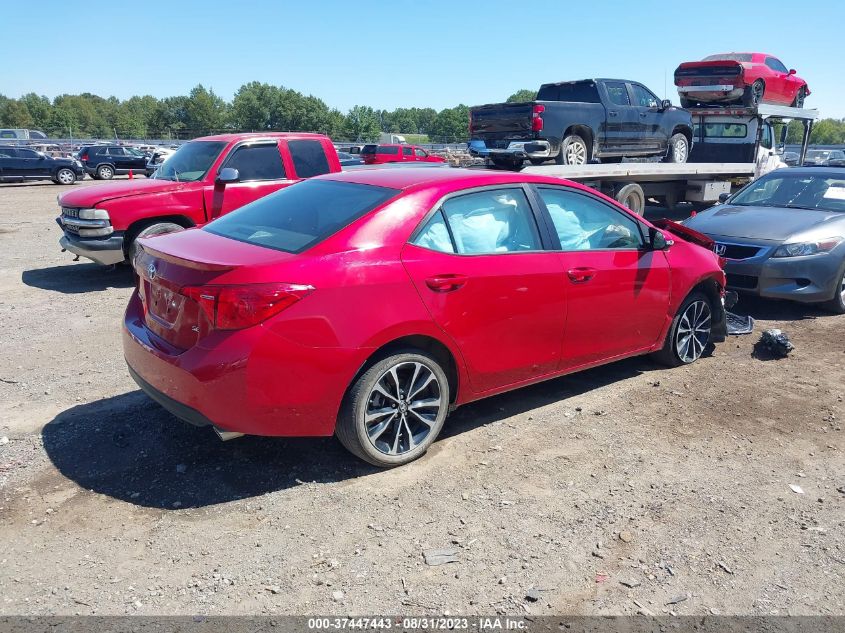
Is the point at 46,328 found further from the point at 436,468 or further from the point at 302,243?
the point at 436,468

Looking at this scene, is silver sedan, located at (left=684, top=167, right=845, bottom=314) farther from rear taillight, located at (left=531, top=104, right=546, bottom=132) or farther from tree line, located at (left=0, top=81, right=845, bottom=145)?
tree line, located at (left=0, top=81, right=845, bottom=145)

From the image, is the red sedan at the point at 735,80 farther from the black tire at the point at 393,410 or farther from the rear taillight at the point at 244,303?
the rear taillight at the point at 244,303

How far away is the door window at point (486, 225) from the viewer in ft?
13.7

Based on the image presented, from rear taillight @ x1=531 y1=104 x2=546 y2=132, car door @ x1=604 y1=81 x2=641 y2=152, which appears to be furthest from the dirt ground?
car door @ x1=604 y1=81 x2=641 y2=152

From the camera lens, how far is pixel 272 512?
356 cm

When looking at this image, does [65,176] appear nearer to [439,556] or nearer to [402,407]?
[402,407]

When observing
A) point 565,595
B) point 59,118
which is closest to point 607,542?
point 565,595

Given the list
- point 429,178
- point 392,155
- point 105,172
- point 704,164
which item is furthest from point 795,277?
point 105,172

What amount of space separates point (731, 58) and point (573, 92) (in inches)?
222

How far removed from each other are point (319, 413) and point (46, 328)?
4486mm

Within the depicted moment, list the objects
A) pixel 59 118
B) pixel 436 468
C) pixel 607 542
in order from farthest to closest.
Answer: pixel 59 118, pixel 436 468, pixel 607 542

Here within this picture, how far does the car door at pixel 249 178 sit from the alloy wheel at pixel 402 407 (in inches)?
213

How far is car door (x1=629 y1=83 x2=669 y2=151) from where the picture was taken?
13422mm

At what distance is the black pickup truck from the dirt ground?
269 inches
